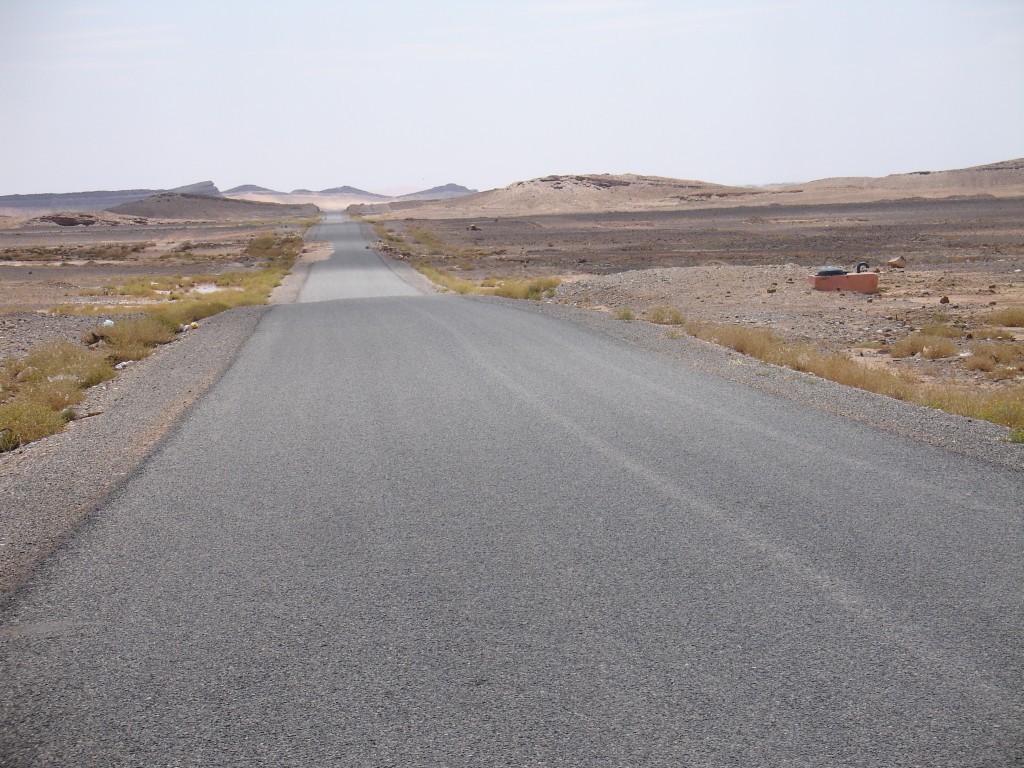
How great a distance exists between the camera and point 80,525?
6.70 m

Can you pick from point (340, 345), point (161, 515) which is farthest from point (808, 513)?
point (340, 345)

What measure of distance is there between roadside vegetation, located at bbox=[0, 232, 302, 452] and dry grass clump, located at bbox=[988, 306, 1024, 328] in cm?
2059

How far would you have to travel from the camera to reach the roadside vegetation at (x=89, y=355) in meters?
11.4

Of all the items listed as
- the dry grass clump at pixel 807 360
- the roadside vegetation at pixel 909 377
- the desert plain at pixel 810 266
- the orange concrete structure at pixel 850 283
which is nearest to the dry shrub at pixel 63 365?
the roadside vegetation at pixel 909 377

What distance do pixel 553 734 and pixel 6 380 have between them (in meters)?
Result: 15.5

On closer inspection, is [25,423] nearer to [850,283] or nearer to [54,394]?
[54,394]

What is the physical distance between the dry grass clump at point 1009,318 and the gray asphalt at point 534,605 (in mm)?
15567

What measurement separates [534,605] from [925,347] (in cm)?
1665

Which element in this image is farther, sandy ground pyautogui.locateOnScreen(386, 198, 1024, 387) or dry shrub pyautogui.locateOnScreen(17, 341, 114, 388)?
sandy ground pyautogui.locateOnScreen(386, 198, 1024, 387)

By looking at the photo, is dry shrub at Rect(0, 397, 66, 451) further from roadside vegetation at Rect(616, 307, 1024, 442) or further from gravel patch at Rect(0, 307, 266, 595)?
roadside vegetation at Rect(616, 307, 1024, 442)

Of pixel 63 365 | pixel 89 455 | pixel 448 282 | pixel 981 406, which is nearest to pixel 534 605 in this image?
pixel 89 455

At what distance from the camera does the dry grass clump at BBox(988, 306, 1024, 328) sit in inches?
863

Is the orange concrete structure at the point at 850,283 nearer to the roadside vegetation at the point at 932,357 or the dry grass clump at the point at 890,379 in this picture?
the roadside vegetation at the point at 932,357

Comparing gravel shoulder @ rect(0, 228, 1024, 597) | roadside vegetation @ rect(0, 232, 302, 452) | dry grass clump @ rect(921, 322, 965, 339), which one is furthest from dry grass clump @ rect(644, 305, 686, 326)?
roadside vegetation @ rect(0, 232, 302, 452)
